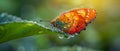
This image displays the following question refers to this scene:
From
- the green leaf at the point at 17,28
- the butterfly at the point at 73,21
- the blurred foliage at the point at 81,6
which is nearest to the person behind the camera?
the green leaf at the point at 17,28

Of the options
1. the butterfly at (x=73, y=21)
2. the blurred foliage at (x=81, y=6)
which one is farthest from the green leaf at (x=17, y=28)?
the blurred foliage at (x=81, y=6)

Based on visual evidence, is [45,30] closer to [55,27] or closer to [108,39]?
[55,27]

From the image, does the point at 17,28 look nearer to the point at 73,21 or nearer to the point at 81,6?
the point at 73,21

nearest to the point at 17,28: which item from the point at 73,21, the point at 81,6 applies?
the point at 73,21

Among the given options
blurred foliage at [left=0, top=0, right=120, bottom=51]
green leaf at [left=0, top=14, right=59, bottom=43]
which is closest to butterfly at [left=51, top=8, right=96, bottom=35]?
green leaf at [left=0, top=14, right=59, bottom=43]

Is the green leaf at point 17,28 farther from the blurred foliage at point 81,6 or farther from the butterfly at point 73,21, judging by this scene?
the blurred foliage at point 81,6

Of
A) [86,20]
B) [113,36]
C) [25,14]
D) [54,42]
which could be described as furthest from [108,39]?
[86,20]
